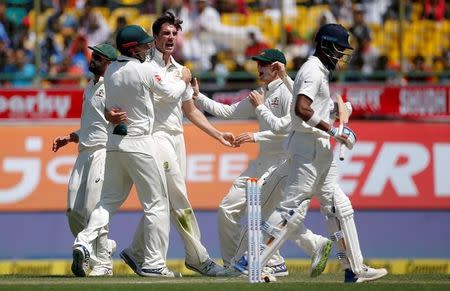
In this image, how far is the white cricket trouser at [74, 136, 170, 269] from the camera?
13.0 metres

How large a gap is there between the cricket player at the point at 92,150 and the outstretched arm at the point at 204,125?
0.91m

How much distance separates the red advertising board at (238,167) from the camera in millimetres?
18391

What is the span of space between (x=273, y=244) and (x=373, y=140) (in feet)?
23.0

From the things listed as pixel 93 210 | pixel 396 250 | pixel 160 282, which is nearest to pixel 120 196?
pixel 93 210

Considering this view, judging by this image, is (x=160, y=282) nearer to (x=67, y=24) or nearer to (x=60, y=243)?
(x=60, y=243)

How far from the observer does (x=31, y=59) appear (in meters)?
20.8

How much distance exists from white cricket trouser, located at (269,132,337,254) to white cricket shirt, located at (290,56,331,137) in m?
0.11

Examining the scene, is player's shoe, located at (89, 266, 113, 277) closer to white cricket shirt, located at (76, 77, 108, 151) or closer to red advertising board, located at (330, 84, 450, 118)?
white cricket shirt, located at (76, 77, 108, 151)

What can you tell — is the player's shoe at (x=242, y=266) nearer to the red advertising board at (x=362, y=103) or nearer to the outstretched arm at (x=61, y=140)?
the outstretched arm at (x=61, y=140)

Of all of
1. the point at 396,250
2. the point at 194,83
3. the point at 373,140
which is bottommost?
the point at 396,250

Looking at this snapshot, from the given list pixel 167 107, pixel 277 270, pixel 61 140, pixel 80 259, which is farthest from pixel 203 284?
pixel 61 140

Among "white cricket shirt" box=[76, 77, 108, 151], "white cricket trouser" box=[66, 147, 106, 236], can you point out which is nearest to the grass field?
"white cricket trouser" box=[66, 147, 106, 236]

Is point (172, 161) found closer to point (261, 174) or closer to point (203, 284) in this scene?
point (261, 174)

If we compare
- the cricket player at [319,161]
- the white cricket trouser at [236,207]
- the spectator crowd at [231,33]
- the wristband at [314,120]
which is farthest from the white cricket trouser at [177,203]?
the spectator crowd at [231,33]
